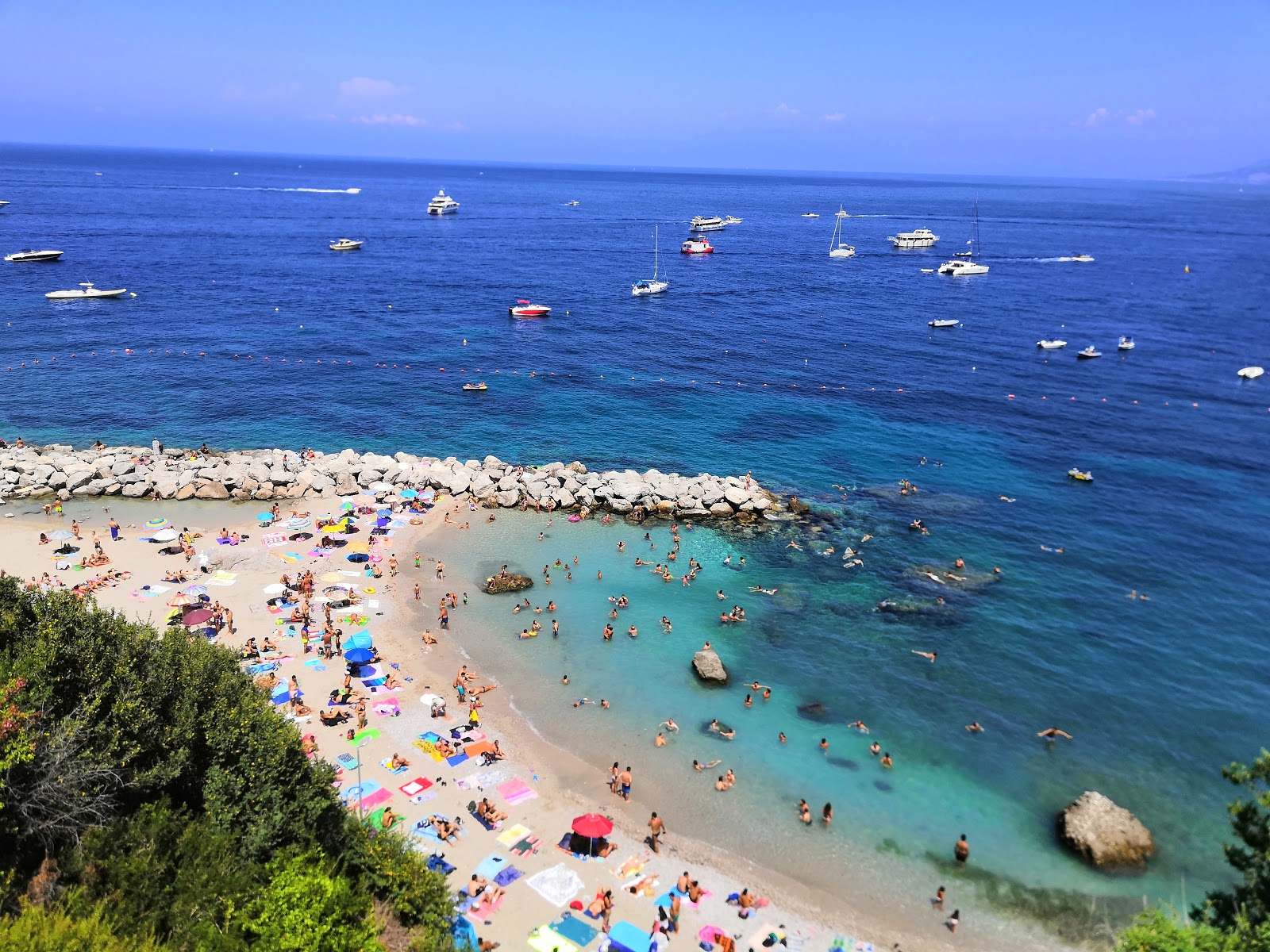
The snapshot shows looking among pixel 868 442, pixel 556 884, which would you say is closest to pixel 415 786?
pixel 556 884

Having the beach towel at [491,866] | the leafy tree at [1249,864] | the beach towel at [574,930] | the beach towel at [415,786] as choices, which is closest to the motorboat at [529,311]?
the beach towel at [415,786]

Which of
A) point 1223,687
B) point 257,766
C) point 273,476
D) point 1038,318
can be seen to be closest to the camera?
point 257,766

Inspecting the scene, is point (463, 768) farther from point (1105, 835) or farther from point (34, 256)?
point (34, 256)

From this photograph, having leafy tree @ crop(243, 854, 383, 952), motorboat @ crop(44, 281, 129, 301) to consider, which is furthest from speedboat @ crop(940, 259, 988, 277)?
leafy tree @ crop(243, 854, 383, 952)

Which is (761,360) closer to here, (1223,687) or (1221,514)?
(1221,514)

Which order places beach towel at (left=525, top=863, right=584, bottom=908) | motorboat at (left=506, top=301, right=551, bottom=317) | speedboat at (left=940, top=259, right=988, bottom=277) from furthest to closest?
speedboat at (left=940, top=259, right=988, bottom=277), motorboat at (left=506, top=301, right=551, bottom=317), beach towel at (left=525, top=863, right=584, bottom=908)

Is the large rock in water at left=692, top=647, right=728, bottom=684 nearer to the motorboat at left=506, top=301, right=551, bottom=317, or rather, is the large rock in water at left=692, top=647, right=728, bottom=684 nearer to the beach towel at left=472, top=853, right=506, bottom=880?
the beach towel at left=472, top=853, right=506, bottom=880

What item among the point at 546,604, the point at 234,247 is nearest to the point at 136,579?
the point at 546,604
